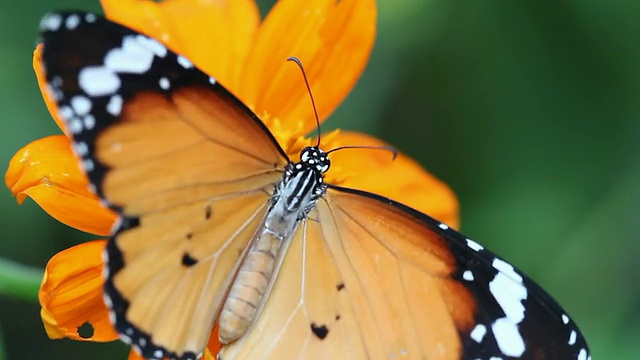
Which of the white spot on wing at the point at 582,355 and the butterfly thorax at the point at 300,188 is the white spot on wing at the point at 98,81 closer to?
the butterfly thorax at the point at 300,188

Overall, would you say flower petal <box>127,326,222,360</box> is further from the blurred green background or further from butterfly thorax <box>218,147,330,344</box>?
the blurred green background

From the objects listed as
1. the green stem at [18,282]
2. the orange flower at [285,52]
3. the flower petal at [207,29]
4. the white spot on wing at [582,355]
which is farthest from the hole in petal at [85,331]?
the white spot on wing at [582,355]

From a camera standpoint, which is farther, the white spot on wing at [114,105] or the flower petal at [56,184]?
the flower petal at [56,184]

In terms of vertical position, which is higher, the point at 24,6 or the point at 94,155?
the point at 94,155

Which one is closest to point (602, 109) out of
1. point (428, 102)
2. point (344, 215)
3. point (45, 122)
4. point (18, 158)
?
point (428, 102)

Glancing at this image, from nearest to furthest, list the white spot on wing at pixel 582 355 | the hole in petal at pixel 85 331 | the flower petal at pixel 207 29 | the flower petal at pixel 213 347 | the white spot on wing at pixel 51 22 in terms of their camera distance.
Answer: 1. the white spot on wing at pixel 51 22
2. the white spot on wing at pixel 582 355
3. the flower petal at pixel 213 347
4. the flower petal at pixel 207 29
5. the hole in petal at pixel 85 331

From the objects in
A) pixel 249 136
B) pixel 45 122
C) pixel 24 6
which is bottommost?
pixel 45 122

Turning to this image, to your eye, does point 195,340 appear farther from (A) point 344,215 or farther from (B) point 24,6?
(B) point 24,6
